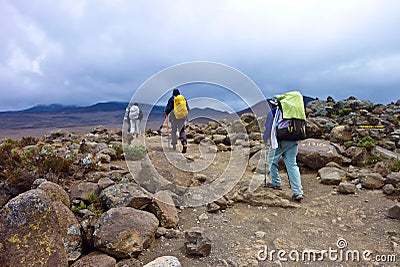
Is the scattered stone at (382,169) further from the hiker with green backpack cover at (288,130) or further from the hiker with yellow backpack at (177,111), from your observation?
the hiker with yellow backpack at (177,111)

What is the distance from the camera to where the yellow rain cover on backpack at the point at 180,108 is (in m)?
9.79

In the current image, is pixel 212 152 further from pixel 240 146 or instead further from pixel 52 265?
pixel 52 265

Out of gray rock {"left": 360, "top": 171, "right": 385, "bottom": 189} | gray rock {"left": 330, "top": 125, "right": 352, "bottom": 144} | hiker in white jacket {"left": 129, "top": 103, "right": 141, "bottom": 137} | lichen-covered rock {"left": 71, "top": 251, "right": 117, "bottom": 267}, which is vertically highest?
hiker in white jacket {"left": 129, "top": 103, "right": 141, "bottom": 137}

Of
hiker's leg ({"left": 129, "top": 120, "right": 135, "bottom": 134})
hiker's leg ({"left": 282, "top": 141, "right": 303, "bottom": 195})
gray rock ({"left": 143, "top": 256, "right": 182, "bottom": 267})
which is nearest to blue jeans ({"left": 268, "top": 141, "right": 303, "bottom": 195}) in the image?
hiker's leg ({"left": 282, "top": 141, "right": 303, "bottom": 195})

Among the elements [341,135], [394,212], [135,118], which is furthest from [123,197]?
[135,118]

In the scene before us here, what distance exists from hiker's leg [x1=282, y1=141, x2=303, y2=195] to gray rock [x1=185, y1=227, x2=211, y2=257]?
3069 mm

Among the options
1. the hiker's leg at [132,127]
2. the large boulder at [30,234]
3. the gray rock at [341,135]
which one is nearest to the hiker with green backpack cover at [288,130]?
the large boulder at [30,234]

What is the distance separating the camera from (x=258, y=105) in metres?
6.16

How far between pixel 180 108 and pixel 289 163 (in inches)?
176

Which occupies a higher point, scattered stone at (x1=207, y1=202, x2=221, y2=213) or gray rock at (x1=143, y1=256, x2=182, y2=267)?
gray rock at (x1=143, y1=256, x2=182, y2=267)

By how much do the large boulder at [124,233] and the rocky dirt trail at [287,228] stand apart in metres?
0.24

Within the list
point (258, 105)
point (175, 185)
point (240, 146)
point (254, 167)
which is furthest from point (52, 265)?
point (240, 146)

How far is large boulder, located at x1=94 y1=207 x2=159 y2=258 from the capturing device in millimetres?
3646

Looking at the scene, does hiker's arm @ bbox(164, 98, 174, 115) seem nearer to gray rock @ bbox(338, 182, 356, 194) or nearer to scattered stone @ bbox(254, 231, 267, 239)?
gray rock @ bbox(338, 182, 356, 194)
